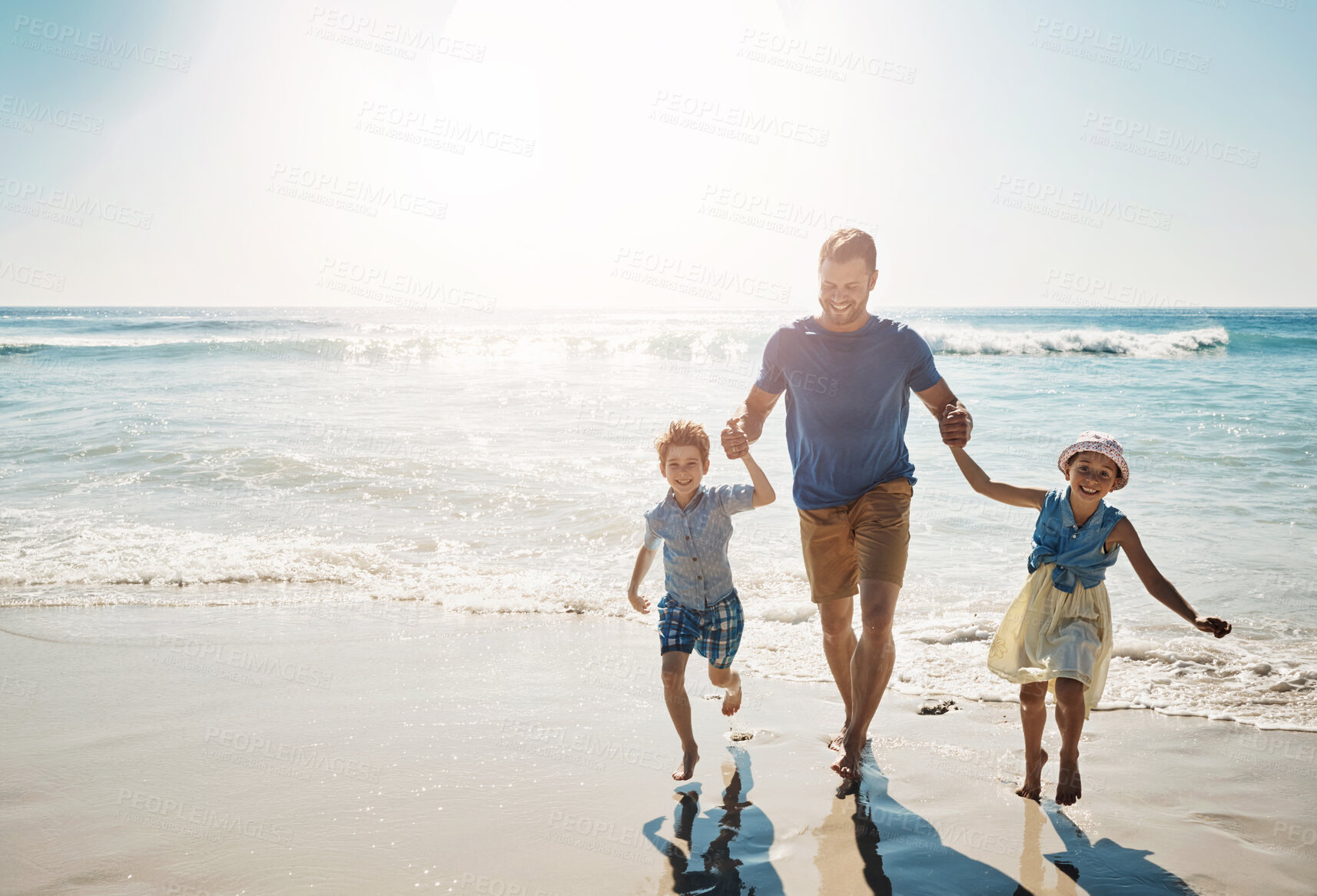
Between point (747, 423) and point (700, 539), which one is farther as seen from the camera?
point (747, 423)

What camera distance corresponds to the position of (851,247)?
3549 mm

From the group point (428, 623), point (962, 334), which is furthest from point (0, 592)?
point (962, 334)

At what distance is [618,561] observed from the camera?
288 inches

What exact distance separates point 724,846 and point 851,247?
2.47m

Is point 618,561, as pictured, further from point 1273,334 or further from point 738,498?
point 1273,334

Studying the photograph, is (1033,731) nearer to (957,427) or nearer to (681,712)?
(957,427)

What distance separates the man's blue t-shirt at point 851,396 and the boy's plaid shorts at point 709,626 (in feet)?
2.02

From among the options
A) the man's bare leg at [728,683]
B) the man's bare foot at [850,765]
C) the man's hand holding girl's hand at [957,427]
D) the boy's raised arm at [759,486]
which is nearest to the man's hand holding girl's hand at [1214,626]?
the man's hand holding girl's hand at [957,427]

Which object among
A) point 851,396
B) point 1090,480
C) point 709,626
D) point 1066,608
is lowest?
point 709,626

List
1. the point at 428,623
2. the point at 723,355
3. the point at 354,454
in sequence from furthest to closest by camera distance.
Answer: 1. the point at 723,355
2. the point at 354,454
3. the point at 428,623

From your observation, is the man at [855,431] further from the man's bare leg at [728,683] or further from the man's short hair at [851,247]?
the man's bare leg at [728,683]

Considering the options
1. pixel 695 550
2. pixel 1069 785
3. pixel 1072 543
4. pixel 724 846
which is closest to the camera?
pixel 724 846

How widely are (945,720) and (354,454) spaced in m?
8.93

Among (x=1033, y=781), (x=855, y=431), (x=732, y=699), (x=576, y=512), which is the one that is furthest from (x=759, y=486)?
(x=576, y=512)
